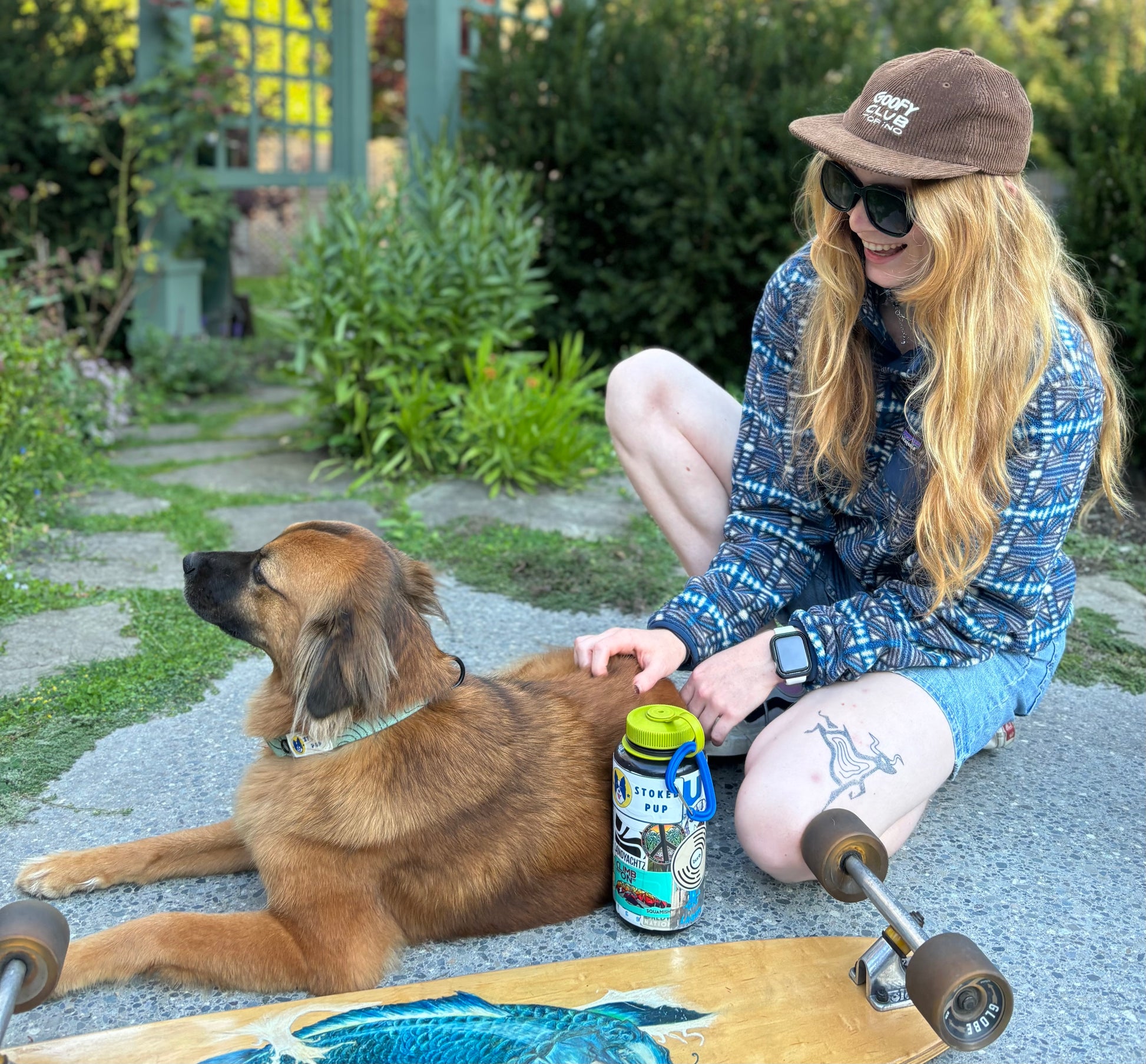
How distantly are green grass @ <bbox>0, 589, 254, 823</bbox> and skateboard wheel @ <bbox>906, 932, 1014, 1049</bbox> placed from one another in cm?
213

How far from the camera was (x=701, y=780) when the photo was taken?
2338 mm

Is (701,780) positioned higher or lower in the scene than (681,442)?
lower

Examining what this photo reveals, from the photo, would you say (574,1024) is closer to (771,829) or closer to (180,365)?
(771,829)

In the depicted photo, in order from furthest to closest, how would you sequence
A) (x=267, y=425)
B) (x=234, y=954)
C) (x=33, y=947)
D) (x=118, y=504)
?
(x=267, y=425), (x=118, y=504), (x=234, y=954), (x=33, y=947)

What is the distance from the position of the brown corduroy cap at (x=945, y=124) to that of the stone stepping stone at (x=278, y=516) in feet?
9.34

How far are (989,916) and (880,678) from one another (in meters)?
0.59

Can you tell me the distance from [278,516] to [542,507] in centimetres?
120

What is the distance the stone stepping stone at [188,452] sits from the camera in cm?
602

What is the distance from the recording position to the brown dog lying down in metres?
2.22

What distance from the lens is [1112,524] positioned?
543 cm

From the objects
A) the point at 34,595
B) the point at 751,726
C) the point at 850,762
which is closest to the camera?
the point at 850,762

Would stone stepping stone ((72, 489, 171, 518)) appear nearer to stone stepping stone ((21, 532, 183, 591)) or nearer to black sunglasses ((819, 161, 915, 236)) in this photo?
stone stepping stone ((21, 532, 183, 591))

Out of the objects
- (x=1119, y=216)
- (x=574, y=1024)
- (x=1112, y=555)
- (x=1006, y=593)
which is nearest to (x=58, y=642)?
(x=574, y=1024)

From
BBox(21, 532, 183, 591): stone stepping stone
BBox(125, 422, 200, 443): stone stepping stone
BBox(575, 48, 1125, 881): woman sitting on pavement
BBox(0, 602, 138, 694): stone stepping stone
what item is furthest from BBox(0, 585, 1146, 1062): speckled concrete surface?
BBox(125, 422, 200, 443): stone stepping stone
